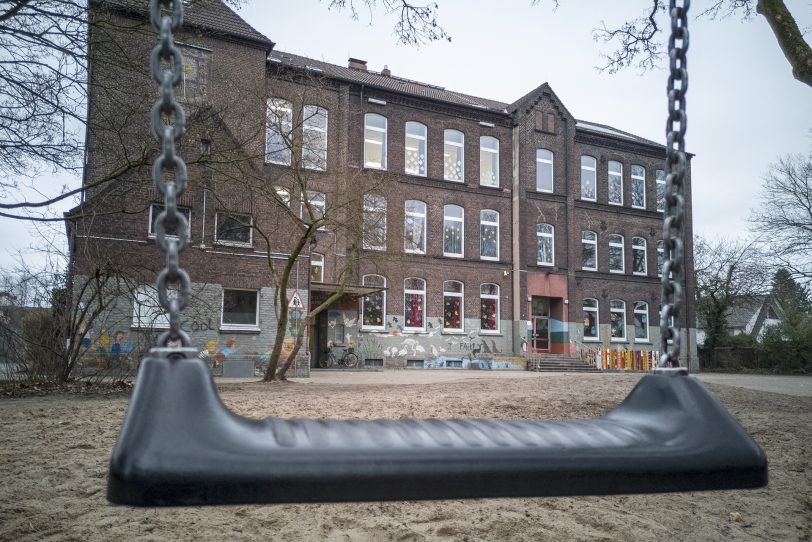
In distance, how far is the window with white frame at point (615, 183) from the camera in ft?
107

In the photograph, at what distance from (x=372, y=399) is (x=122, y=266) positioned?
666 cm

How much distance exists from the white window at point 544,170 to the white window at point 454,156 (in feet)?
14.1

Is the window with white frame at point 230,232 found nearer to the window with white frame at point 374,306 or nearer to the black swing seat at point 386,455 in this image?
the window with white frame at point 374,306

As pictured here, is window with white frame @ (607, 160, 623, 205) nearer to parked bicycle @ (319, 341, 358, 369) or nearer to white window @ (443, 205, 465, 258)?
white window @ (443, 205, 465, 258)

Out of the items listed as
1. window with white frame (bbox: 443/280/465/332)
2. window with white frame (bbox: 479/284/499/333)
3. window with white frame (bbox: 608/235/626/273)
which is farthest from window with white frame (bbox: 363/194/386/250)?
window with white frame (bbox: 608/235/626/273)

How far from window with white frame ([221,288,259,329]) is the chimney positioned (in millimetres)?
14202

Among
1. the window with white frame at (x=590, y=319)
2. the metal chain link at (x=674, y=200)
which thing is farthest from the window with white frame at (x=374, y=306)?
the metal chain link at (x=674, y=200)

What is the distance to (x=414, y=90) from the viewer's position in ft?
98.8

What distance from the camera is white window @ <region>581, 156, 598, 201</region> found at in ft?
105

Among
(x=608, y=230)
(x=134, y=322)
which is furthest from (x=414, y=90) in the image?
(x=134, y=322)

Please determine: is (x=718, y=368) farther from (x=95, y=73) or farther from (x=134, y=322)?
(x=95, y=73)

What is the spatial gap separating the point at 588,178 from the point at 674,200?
103 feet

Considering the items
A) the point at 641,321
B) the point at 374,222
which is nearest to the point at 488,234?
the point at 641,321

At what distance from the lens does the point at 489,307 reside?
28750mm
